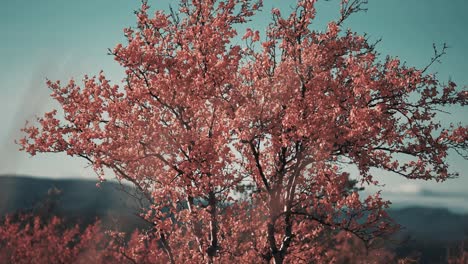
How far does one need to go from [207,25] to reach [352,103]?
18.6ft

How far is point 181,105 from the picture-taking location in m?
13.8

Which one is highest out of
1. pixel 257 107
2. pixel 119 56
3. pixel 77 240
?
pixel 119 56

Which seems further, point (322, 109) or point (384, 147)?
point (384, 147)

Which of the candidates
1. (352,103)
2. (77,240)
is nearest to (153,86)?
(352,103)

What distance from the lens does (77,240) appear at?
194ft

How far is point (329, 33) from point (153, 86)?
6358 mm

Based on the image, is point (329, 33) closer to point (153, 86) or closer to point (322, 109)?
point (322, 109)

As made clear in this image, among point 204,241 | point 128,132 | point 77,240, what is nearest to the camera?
point 128,132

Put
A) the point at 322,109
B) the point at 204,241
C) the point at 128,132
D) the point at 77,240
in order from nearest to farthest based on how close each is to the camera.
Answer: the point at 322,109, the point at 128,132, the point at 204,241, the point at 77,240

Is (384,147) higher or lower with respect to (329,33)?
lower

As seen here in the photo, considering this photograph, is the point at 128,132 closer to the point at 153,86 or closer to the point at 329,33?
the point at 153,86

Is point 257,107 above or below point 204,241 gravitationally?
above

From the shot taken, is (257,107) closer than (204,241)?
Yes

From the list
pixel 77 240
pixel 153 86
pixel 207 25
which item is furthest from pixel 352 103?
Result: pixel 77 240
